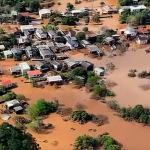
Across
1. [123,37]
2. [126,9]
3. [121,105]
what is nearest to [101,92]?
[121,105]

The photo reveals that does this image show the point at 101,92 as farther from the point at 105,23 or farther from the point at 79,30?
the point at 105,23

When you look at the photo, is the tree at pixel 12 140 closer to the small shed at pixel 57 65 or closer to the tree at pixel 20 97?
the tree at pixel 20 97

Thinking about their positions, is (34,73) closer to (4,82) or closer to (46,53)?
(4,82)

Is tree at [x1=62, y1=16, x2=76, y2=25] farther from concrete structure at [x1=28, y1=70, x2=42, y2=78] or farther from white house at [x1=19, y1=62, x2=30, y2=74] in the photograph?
concrete structure at [x1=28, y1=70, x2=42, y2=78]

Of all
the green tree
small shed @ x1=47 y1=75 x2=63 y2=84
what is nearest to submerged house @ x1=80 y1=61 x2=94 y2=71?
small shed @ x1=47 y1=75 x2=63 y2=84

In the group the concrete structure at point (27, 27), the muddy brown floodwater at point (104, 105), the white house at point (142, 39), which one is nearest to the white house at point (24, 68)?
the muddy brown floodwater at point (104, 105)
